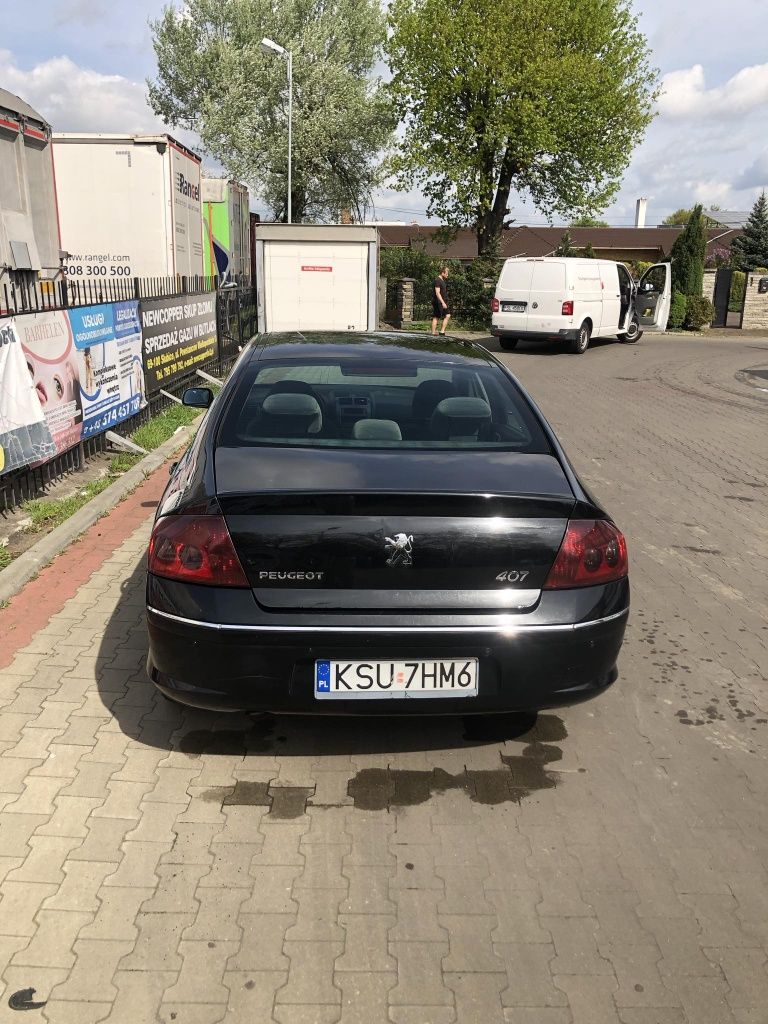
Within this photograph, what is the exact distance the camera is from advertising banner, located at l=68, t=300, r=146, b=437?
25.3 feet

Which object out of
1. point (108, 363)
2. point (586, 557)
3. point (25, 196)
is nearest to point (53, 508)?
point (108, 363)

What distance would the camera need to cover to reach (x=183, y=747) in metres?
3.47

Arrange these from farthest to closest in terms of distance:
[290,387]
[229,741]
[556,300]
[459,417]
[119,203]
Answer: [556,300]
[119,203]
[290,387]
[459,417]
[229,741]

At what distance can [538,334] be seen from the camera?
2056 cm

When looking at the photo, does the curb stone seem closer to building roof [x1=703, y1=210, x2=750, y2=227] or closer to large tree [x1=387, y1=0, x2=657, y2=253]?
large tree [x1=387, y1=0, x2=657, y2=253]

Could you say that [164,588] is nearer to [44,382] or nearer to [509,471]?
[509,471]

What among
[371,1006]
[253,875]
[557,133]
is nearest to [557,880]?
[371,1006]

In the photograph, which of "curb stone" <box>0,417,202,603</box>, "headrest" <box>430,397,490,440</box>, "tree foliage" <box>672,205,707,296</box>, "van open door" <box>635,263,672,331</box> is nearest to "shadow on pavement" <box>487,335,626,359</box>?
"van open door" <box>635,263,672,331</box>

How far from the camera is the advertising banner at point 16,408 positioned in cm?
597

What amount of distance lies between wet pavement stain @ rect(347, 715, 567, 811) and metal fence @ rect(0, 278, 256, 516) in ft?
13.5

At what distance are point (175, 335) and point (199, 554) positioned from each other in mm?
8952

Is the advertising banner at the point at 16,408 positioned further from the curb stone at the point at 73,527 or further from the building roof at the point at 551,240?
the building roof at the point at 551,240

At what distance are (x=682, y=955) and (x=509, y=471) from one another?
1.67 meters

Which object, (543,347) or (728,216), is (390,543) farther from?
(728,216)
